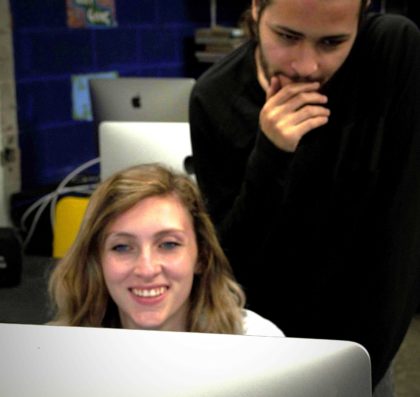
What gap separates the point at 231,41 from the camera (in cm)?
414

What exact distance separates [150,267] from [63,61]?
2.39 m

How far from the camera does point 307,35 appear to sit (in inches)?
43.1

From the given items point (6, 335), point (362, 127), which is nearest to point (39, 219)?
point (362, 127)

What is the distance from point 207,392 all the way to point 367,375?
0.14 metres

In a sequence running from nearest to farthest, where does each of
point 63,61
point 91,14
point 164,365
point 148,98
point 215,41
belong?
point 164,365
point 148,98
point 63,61
point 91,14
point 215,41

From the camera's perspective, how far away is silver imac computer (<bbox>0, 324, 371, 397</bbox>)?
0.45 metres

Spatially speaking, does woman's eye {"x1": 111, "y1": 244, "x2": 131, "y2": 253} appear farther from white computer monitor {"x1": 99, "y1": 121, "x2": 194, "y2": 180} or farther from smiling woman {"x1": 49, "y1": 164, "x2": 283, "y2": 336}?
white computer monitor {"x1": 99, "y1": 121, "x2": 194, "y2": 180}

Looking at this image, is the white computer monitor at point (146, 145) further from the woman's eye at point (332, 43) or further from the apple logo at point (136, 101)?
the woman's eye at point (332, 43)

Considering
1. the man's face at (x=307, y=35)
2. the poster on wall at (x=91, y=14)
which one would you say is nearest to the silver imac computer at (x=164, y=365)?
the man's face at (x=307, y=35)

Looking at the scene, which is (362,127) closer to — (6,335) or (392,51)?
(392,51)

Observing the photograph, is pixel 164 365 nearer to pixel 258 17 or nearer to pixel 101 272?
pixel 258 17

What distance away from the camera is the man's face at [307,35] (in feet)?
3.52

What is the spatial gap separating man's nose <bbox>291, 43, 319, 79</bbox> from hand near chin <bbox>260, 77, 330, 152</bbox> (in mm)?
30

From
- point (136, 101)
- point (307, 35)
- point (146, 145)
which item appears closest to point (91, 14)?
point (136, 101)
